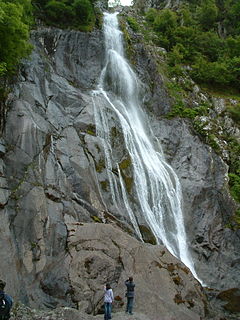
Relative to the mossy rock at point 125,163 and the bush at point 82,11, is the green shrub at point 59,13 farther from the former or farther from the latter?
the mossy rock at point 125,163

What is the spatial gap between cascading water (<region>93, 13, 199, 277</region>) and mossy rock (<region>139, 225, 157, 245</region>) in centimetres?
31

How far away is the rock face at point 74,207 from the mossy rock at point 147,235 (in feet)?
3.95

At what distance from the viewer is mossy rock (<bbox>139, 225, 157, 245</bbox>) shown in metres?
19.1

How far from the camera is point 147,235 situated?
19219 mm

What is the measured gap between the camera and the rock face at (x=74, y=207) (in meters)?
14.2

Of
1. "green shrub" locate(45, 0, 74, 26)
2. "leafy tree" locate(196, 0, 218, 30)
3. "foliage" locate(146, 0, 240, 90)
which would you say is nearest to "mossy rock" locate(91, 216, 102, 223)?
"green shrub" locate(45, 0, 74, 26)

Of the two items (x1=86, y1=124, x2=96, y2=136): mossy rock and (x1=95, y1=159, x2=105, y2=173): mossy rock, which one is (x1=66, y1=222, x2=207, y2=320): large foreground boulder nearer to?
(x1=95, y1=159, x2=105, y2=173): mossy rock

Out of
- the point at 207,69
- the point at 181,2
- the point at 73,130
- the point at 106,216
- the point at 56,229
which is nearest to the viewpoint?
the point at 56,229

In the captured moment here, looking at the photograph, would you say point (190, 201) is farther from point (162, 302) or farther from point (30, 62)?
point (30, 62)

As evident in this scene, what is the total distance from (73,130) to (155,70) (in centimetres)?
1394

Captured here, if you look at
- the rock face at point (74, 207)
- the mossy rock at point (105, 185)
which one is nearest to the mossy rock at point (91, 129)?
the rock face at point (74, 207)

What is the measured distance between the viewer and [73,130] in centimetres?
2119

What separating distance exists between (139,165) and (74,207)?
21.6 feet

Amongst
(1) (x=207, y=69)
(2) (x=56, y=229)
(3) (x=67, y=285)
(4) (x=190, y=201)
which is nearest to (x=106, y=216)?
(2) (x=56, y=229)
